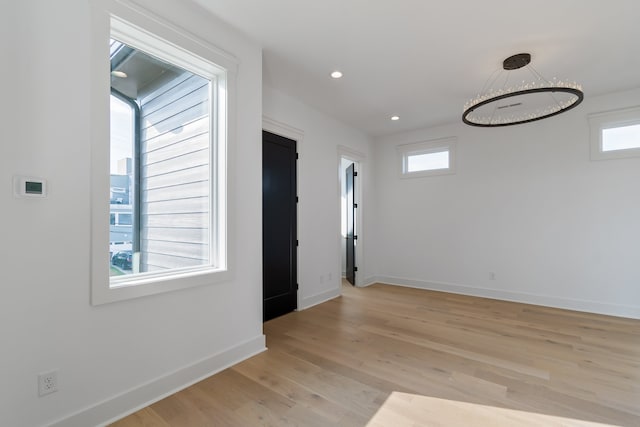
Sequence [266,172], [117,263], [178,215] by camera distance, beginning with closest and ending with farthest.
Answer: [117,263], [178,215], [266,172]

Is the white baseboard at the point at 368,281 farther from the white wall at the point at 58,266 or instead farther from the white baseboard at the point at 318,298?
the white wall at the point at 58,266

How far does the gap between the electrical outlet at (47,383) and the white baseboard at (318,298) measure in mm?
2824

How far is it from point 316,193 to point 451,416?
10.5 ft

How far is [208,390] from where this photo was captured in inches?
84.7

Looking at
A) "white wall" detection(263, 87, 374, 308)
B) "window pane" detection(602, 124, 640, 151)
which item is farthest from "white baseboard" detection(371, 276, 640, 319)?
"window pane" detection(602, 124, 640, 151)

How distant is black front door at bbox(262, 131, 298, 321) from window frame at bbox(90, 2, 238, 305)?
3.71ft

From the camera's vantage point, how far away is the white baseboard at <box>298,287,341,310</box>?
419 centimetres

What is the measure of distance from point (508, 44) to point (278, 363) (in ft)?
12.0

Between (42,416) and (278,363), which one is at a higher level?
(42,416)

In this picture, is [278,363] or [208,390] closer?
[208,390]

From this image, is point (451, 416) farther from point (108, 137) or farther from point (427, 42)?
point (427, 42)

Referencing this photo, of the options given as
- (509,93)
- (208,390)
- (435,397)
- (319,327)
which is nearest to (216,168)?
(208,390)

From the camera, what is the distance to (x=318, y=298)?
4.46 m

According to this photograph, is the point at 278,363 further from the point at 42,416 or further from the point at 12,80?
the point at 12,80
